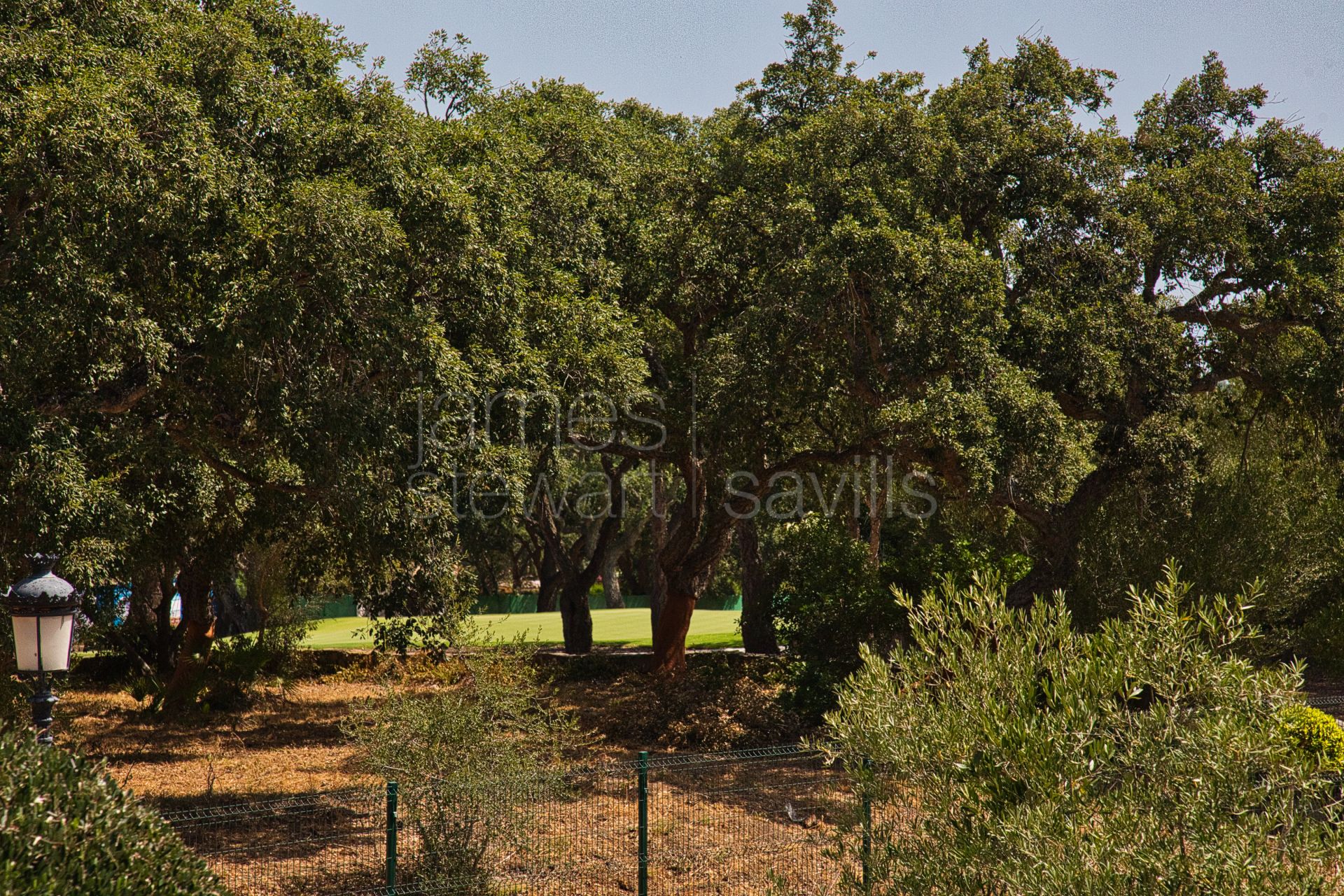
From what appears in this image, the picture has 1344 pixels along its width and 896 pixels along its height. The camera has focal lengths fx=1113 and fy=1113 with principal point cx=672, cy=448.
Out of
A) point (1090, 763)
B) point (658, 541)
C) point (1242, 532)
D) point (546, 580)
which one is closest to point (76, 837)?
point (1090, 763)

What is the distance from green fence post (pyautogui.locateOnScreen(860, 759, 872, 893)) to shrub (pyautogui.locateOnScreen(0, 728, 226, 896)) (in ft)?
11.6

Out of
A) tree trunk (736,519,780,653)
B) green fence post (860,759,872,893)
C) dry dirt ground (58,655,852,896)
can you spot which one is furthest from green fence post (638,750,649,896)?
tree trunk (736,519,780,653)

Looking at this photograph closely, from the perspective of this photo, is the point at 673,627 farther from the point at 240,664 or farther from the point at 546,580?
the point at 546,580

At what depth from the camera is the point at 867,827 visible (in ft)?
22.2

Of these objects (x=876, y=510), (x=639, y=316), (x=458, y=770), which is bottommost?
(x=458, y=770)

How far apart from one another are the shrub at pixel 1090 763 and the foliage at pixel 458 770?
4.07 metres

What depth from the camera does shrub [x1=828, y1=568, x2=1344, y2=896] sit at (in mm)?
5180

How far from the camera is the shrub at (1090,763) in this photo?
17.0 ft

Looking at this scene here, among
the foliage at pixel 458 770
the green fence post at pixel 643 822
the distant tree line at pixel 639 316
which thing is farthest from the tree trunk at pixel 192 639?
the green fence post at pixel 643 822

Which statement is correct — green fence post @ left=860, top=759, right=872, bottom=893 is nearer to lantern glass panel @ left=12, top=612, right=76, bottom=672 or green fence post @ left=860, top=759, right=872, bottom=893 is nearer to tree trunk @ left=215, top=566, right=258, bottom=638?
lantern glass panel @ left=12, top=612, right=76, bottom=672

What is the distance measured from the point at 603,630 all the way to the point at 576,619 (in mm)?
12082

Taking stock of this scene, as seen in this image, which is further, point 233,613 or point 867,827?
point 233,613

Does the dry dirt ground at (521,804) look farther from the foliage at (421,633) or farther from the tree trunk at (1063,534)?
the tree trunk at (1063,534)

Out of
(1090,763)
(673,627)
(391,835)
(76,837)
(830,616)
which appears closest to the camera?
(76,837)
